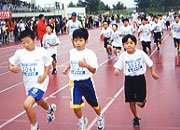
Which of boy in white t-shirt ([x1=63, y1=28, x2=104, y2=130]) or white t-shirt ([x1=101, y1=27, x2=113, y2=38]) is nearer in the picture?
boy in white t-shirt ([x1=63, y1=28, x2=104, y2=130])

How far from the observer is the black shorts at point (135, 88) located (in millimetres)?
4824

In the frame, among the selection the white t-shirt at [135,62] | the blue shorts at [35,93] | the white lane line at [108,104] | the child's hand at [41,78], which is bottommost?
the white lane line at [108,104]

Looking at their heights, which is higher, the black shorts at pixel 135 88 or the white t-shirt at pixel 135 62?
the white t-shirt at pixel 135 62

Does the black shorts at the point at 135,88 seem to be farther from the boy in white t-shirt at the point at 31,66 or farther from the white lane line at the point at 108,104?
the boy in white t-shirt at the point at 31,66

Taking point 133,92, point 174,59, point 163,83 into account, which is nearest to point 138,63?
point 133,92

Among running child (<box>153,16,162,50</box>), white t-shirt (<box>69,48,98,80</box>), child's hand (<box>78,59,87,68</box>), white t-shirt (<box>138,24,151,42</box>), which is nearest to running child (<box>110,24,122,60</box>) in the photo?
white t-shirt (<box>138,24,151,42</box>)

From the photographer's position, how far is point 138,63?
189 inches

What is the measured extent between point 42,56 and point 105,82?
4.23 meters

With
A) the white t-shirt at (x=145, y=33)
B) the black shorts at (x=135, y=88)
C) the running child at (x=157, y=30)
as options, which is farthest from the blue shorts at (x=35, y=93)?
the running child at (x=157, y=30)

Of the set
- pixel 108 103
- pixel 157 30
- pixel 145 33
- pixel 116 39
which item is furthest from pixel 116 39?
pixel 108 103

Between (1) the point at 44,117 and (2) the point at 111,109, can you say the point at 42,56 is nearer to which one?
(1) the point at 44,117

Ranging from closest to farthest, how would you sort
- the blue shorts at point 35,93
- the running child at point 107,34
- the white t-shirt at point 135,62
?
the blue shorts at point 35,93, the white t-shirt at point 135,62, the running child at point 107,34

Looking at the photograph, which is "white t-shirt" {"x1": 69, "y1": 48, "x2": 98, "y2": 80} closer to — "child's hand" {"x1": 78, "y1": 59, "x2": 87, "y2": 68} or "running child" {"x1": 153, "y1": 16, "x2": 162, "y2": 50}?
"child's hand" {"x1": 78, "y1": 59, "x2": 87, "y2": 68}

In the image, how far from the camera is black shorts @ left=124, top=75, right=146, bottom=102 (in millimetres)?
4824
